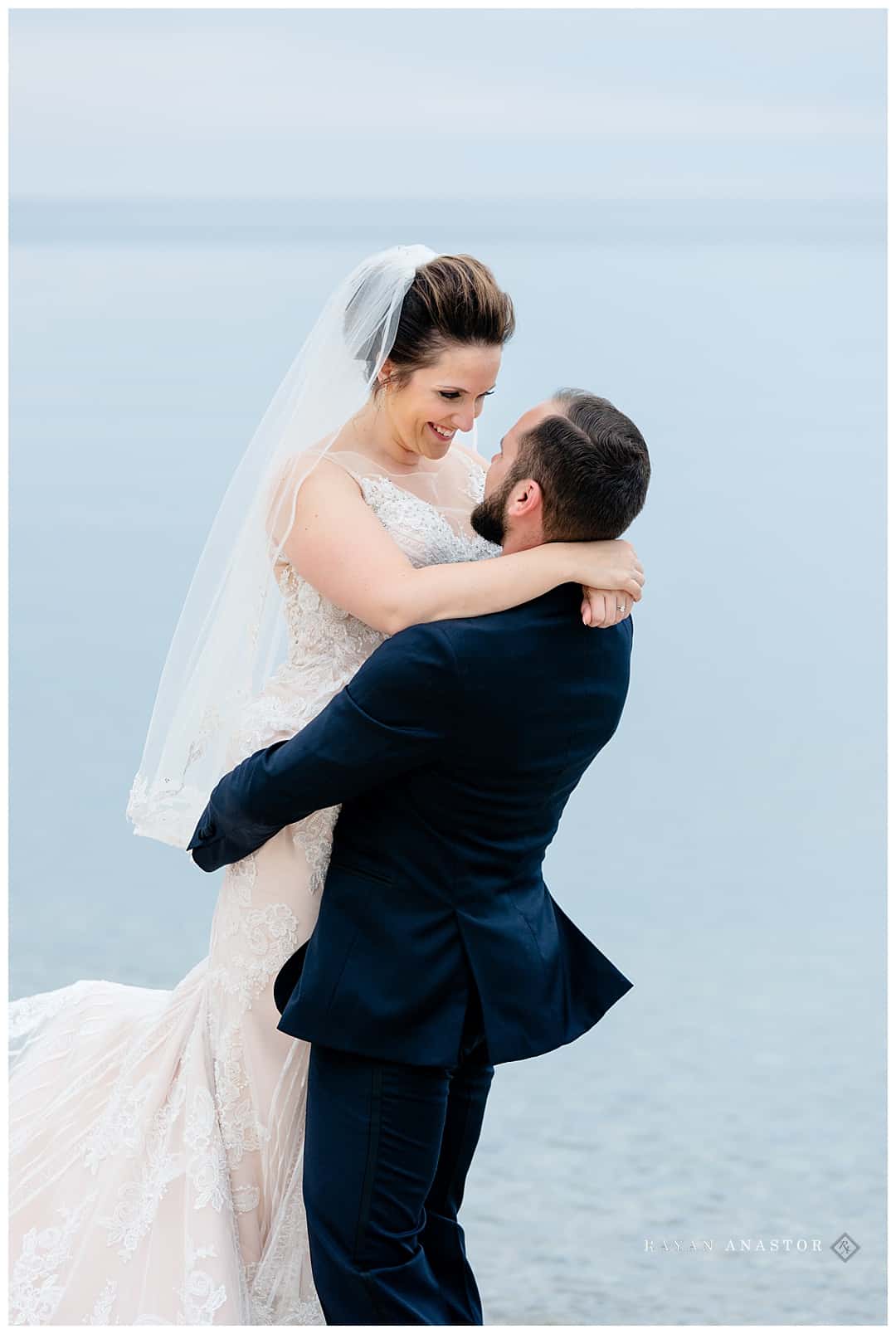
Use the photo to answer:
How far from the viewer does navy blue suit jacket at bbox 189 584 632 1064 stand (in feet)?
6.76

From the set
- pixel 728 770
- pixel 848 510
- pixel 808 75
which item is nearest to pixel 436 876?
pixel 728 770

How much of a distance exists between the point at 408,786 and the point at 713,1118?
3003mm

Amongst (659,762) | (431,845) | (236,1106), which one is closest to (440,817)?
(431,845)

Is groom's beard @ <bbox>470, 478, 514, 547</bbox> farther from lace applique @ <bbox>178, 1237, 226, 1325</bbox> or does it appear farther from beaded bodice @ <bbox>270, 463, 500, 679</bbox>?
lace applique @ <bbox>178, 1237, 226, 1325</bbox>

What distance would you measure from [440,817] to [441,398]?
26.6 inches

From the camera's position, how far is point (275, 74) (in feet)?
58.5

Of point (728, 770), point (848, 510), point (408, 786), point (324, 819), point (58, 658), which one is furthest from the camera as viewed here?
point (848, 510)

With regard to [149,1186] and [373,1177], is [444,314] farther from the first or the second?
[149,1186]

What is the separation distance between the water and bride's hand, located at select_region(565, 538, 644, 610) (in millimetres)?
1257

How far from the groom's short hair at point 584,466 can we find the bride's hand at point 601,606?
93mm

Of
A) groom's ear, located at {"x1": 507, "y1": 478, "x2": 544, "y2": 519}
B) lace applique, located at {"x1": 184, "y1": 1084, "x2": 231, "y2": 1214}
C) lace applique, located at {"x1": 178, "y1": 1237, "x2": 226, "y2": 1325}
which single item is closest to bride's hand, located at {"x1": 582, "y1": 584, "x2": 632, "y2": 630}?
groom's ear, located at {"x1": 507, "y1": 478, "x2": 544, "y2": 519}

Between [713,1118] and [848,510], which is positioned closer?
[713,1118]

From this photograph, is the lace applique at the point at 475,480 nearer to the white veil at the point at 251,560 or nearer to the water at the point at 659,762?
the white veil at the point at 251,560

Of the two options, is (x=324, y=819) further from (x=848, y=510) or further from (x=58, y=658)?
(x=848, y=510)
